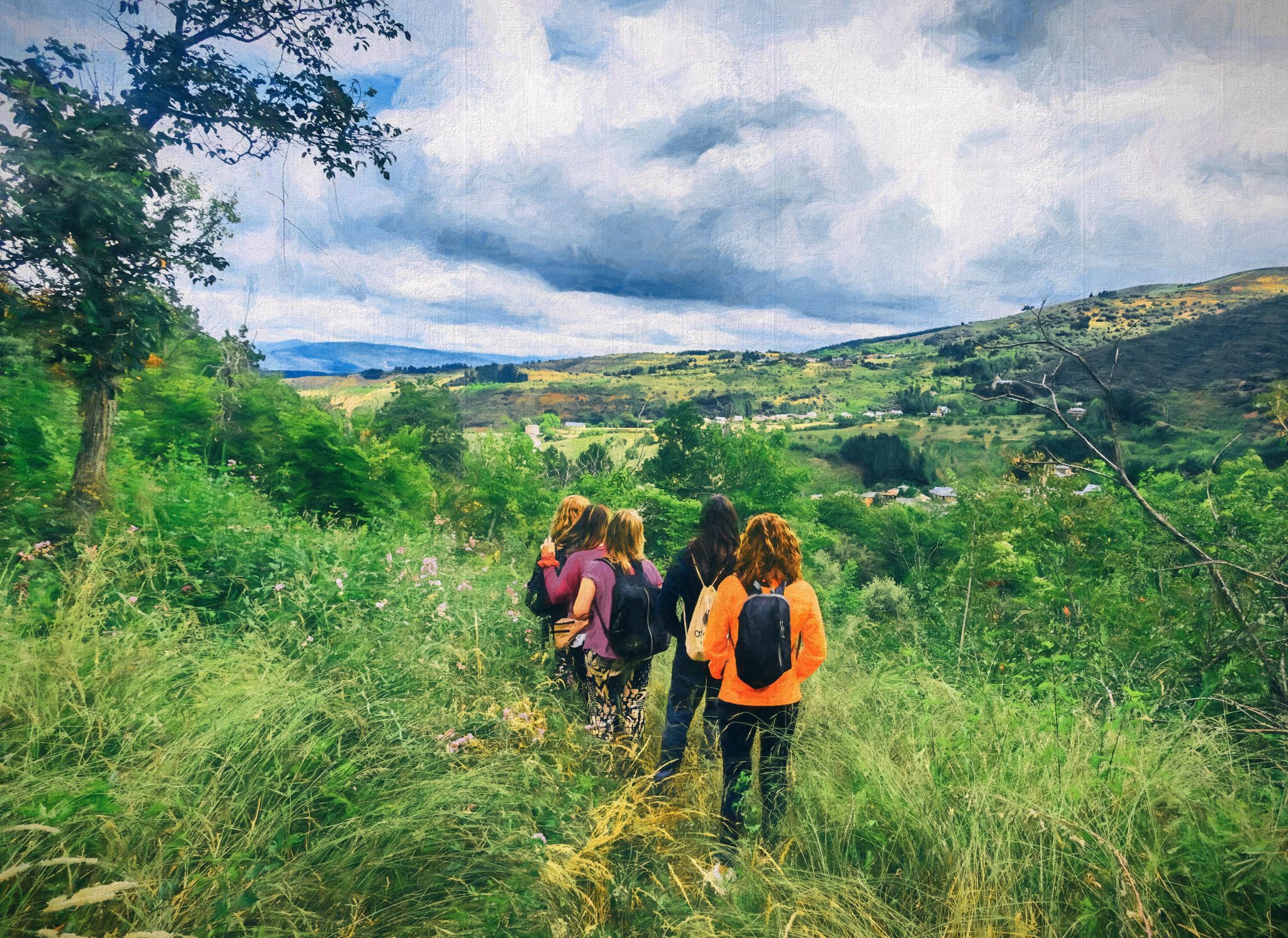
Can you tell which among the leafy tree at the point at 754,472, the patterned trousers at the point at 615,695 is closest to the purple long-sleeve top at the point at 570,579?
the patterned trousers at the point at 615,695

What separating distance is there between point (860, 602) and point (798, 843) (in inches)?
562

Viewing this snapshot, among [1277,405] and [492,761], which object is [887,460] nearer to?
[1277,405]

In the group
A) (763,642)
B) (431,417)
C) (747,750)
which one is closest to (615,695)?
(747,750)

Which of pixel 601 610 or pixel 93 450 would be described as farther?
pixel 93 450

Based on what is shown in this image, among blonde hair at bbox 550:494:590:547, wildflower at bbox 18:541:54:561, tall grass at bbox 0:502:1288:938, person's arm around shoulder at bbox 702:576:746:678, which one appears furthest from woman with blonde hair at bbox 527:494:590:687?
wildflower at bbox 18:541:54:561

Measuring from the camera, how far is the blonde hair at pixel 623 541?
3.55 metres

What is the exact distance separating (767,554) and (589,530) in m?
1.26

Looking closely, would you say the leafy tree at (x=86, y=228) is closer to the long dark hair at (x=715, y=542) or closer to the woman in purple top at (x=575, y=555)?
the woman in purple top at (x=575, y=555)

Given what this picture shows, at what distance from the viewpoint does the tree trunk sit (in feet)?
12.9

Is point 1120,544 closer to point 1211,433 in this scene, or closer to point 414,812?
point 1211,433

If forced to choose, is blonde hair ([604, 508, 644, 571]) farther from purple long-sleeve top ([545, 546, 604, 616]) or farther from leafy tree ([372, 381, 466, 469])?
leafy tree ([372, 381, 466, 469])

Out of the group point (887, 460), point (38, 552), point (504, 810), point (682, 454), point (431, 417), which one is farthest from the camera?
point (887, 460)

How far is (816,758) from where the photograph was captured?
274cm

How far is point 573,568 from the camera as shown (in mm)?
3580
